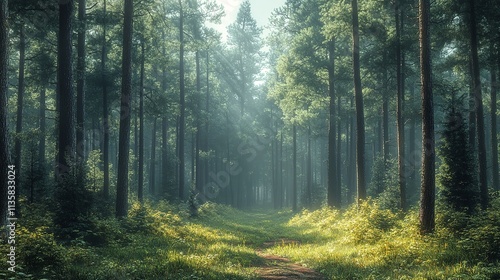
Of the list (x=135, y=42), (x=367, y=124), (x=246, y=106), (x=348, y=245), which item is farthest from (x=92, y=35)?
(x=246, y=106)

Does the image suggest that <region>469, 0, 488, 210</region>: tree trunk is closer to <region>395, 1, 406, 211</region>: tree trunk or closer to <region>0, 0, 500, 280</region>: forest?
<region>0, 0, 500, 280</region>: forest

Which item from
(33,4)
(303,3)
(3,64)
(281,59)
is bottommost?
(3,64)

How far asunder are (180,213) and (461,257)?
55.8 ft

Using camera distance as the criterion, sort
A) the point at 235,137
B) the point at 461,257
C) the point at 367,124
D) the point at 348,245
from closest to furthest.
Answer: the point at 461,257 → the point at 348,245 → the point at 367,124 → the point at 235,137

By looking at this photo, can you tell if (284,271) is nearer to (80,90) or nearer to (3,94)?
(3,94)

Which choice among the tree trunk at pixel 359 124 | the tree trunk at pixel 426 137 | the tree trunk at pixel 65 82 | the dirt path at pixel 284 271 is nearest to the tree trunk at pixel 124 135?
the tree trunk at pixel 65 82

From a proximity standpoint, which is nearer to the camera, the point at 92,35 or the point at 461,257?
the point at 461,257

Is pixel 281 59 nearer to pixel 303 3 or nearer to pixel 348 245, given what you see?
pixel 303 3

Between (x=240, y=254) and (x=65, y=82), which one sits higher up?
(x=65, y=82)

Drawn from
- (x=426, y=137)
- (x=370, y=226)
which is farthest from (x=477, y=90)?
(x=370, y=226)

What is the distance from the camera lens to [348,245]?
1338 cm

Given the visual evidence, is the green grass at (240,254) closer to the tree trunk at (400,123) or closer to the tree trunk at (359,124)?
the tree trunk at (359,124)

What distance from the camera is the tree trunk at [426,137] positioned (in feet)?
37.9

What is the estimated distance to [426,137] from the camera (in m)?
11.6
